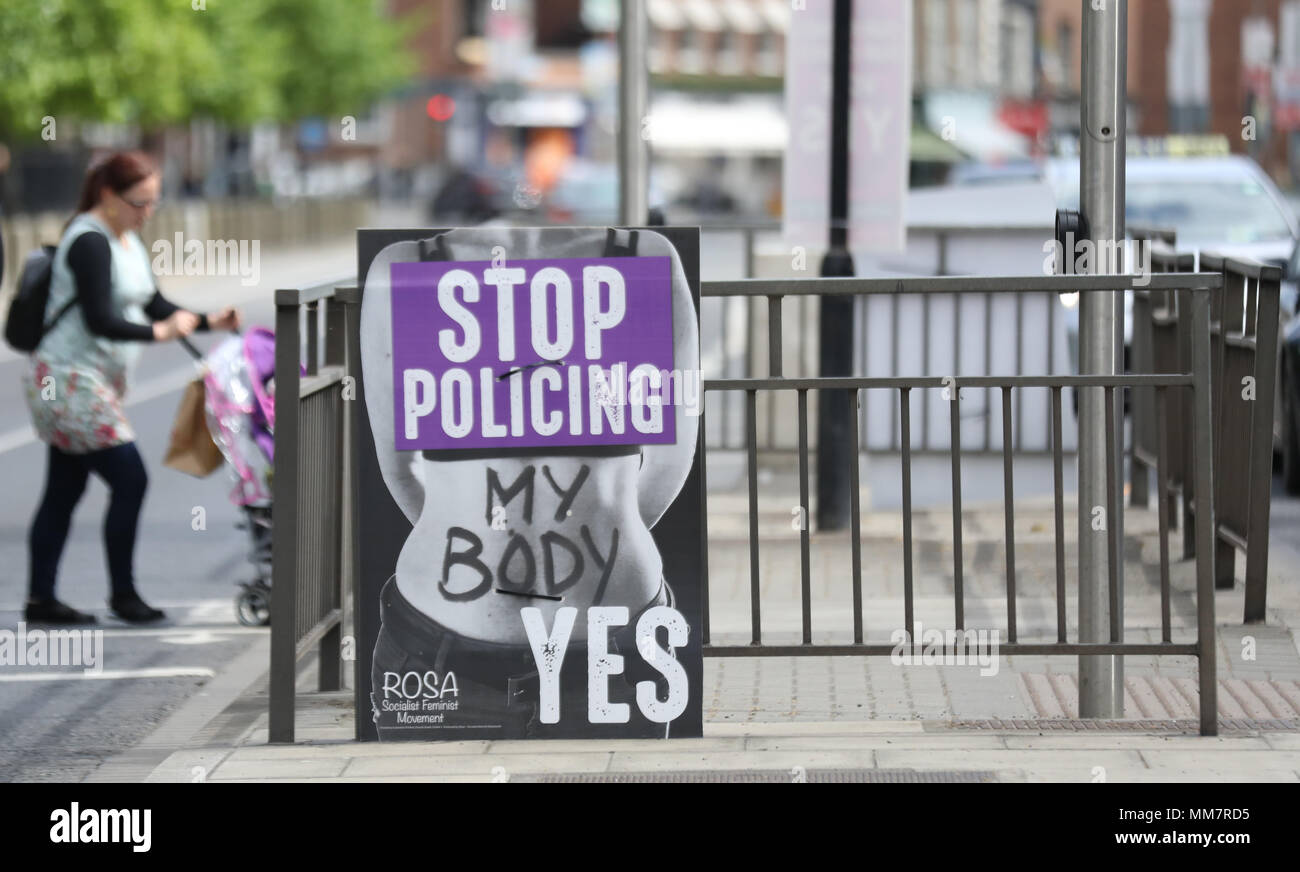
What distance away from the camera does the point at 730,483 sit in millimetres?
11086

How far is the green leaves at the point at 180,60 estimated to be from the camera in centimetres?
2944

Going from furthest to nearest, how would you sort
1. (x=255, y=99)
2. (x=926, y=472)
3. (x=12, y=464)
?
(x=255, y=99) → (x=12, y=464) → (x=926, y=472)

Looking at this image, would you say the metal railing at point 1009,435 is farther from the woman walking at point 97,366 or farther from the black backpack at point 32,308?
the black backpack at point 32,308

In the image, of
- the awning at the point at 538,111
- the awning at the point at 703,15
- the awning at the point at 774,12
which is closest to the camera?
the awning at the point at 703,15

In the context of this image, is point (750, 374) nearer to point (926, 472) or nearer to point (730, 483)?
point (730, 483)

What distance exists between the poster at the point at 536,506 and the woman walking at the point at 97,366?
2.47 meters

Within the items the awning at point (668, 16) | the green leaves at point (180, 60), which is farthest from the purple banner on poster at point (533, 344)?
the awning at point (668, 16)

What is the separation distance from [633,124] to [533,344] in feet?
21.1

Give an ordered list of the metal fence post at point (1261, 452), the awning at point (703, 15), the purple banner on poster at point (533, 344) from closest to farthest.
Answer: the purple banner on poster at point (533, 344), the metal fence post at point (1261, 452), the awning at point (703, 15)

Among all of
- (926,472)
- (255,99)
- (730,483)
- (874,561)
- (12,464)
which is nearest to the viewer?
(874,561)

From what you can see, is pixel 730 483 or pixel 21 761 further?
pixel 730 483

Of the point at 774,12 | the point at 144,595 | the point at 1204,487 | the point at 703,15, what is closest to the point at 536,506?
the point at 1204,487
